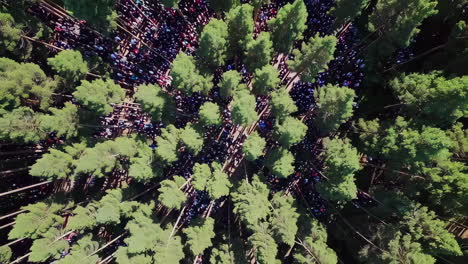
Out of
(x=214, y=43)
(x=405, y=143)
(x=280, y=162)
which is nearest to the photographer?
(x=405, y=143)

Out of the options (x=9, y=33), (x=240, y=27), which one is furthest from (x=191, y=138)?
(x=9, y=33)

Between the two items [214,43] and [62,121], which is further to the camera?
[62,121]

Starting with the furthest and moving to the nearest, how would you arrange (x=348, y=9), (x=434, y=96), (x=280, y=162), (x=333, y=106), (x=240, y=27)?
(x=348, y=9) → (x=240, y=27) → (x=280, y=162) → (x=333, y=106) → (x=434, y=96)

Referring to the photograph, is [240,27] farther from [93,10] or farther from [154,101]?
[93,10]

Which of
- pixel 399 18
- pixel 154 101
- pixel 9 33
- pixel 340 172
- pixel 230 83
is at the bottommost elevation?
pixel 9 33

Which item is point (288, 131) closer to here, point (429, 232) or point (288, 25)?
point (288, 25)

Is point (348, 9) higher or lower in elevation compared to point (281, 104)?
higher

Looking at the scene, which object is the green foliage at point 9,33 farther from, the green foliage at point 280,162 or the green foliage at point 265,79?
the green foliage at point 280,162
